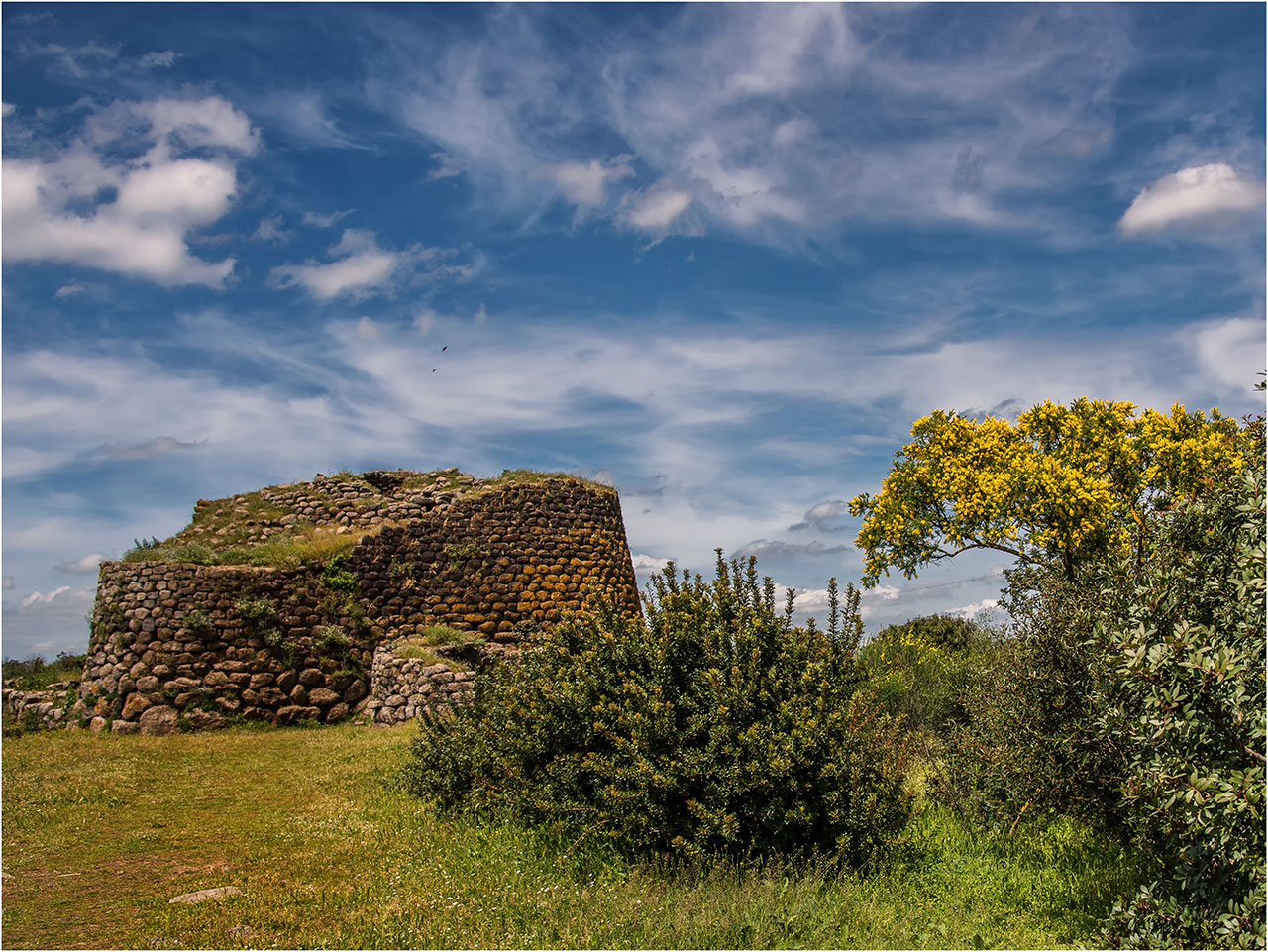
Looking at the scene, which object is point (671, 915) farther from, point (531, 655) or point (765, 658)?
point (531, 655)

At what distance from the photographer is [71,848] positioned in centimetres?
820

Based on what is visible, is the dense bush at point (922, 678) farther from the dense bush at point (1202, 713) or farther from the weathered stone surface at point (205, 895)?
the weathered stone surface at point (205, 895)

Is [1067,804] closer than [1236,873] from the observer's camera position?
No

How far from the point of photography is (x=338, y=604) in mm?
19219

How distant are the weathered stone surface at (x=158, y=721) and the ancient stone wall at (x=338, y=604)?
0.02 m

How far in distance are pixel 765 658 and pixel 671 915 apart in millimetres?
2125

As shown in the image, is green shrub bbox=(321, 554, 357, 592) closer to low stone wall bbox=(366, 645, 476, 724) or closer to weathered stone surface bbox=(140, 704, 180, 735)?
low stone wall bbox=(366, 645, 476, 724)

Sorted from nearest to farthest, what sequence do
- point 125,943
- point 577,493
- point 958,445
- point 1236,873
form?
point 1236,873
point 125,943
point 958,445
point 577,493

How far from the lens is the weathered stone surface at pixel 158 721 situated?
1611 centimetres

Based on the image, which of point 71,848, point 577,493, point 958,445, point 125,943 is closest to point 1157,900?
point 125,943

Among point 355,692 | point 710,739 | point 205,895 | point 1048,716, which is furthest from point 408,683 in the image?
point 1048,716

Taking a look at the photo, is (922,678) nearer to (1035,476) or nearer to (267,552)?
(1035,476)

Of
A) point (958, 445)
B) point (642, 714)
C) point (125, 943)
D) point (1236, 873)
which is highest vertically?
point (958, 445)

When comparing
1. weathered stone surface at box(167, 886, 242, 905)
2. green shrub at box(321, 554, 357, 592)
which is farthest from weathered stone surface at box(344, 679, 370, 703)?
weathered stone surface at box(167, 886, 242, 905)
